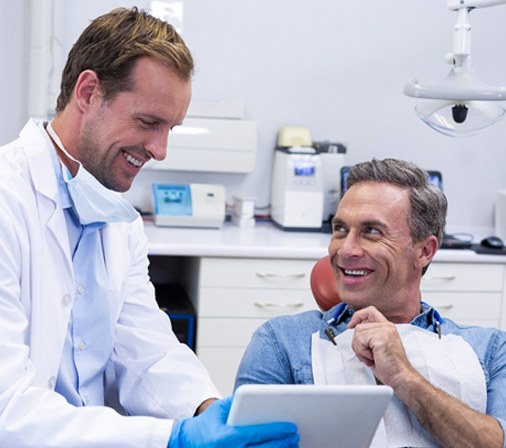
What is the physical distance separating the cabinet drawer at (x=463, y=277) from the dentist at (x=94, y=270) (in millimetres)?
1782

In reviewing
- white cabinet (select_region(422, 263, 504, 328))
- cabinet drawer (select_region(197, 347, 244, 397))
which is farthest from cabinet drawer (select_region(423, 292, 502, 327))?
cabinet drawer (select_region(197, 347, 244, 397))

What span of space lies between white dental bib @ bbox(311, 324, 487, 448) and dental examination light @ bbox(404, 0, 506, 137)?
0.89 m

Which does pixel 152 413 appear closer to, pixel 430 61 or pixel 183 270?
pixel 183 270

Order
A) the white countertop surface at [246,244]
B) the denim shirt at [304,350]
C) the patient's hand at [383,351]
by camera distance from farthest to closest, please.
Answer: the white countertop surface at [246,244], the denim shirt at [304,350], the patient's hand at [383,351]

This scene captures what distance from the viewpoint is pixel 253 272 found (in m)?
3.53

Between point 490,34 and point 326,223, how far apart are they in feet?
3.78

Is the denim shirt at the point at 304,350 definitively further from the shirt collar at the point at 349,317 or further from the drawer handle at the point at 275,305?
the drawer handle at the point at 275,305

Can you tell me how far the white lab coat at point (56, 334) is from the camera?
Result: 1599 mm

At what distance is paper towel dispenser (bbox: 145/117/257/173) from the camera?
3.90m

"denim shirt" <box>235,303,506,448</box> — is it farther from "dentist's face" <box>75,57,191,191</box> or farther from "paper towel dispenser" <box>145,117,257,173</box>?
"paper towel dispenser" <box>145,117,257,173</box>

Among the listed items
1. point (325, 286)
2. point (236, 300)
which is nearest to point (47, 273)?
point (325, 286)

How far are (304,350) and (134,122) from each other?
601mm

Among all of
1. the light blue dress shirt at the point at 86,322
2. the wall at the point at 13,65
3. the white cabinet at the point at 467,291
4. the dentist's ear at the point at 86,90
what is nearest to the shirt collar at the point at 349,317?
the light blue dress shirt at the point at 86,322

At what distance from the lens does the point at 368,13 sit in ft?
13.6
